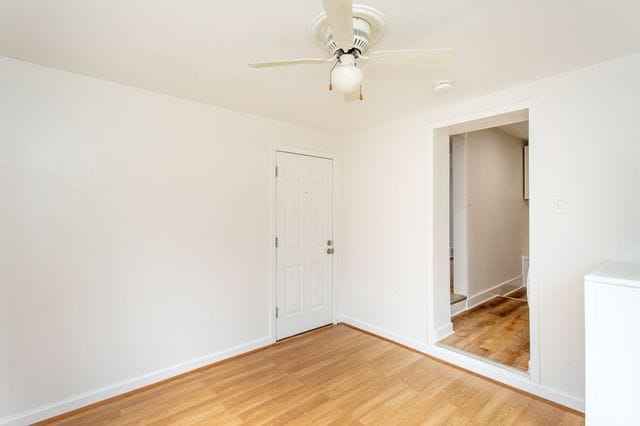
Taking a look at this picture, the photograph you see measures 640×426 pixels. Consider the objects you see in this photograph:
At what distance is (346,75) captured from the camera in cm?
149

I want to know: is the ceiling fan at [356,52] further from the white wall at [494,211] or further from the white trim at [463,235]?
the white wall at [494,211]

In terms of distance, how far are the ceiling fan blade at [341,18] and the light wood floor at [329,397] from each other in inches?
89.1

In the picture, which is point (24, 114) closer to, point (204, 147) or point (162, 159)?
point (162, 159)

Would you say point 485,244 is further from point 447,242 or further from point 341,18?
point 341,18

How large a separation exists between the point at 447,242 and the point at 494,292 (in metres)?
2.02

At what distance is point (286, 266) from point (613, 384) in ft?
8.71

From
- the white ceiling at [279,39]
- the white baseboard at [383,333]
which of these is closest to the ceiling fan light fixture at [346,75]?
the white ceiling at [279,39]

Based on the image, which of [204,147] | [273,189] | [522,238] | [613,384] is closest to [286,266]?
[273,189]

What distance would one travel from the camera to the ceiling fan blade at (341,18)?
3.59ft

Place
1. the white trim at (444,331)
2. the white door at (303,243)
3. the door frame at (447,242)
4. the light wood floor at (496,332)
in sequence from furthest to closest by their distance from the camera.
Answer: the white door at (303,243), the white trim at (444,331), the light wood floor at (496,332), the door frame at (447,242)

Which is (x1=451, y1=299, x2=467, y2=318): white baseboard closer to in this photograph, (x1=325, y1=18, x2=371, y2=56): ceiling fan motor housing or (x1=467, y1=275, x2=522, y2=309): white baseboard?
(x1=467, y1=275, x2=522, y2=309): white baseboard

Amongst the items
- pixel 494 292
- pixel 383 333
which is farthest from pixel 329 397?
pixel 494 292

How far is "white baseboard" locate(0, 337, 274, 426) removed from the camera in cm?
202

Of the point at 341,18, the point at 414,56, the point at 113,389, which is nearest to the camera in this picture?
the point at 341,18
